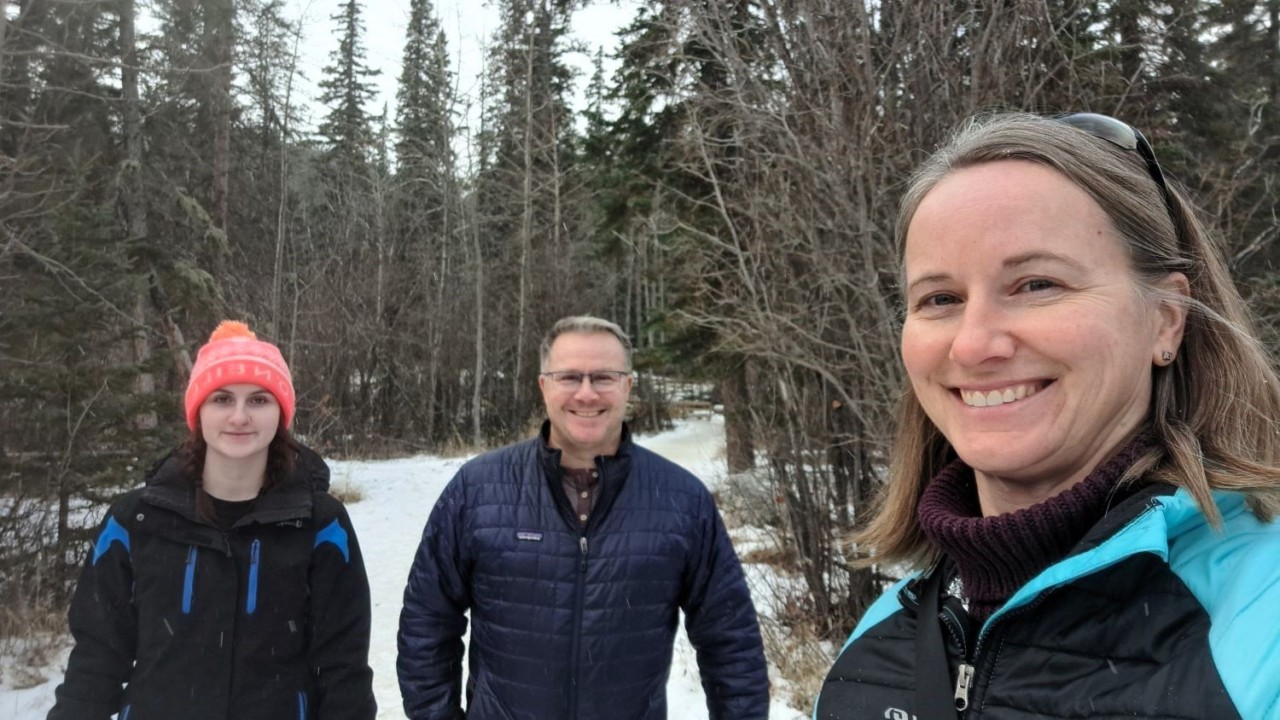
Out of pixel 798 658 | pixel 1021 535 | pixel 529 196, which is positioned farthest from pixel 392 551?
pixel 529 196

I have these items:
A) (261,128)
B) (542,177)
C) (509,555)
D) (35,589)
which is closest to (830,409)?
(509,555)

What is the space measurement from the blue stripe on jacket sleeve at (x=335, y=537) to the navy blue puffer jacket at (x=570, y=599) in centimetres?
26

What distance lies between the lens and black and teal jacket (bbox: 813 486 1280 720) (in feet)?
2.78

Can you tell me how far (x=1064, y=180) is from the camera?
3.53 feet

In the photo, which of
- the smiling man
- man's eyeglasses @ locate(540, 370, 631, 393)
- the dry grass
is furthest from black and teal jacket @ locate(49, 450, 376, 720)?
the dry grass

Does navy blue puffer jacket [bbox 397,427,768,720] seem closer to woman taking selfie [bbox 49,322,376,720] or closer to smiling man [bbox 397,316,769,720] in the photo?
smiling man [bbox 397,316,769,720]

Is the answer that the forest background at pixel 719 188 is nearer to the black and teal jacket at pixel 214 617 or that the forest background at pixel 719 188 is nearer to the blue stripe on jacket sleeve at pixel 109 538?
the black and teal jacket at pixel 214 617

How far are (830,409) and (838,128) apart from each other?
2.05 m

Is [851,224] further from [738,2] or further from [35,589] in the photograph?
[35,589]

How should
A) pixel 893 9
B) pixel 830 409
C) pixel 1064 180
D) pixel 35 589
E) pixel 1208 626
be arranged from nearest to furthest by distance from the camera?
pixel 1208 626
pixel 1064 180
pixel 893 9
pixel 830 409
pixel 35 589

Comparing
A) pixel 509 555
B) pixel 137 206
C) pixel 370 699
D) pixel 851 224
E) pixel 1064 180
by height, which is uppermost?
pixel 137 206

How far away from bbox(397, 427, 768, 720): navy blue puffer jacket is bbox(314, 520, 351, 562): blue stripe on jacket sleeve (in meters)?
0.26

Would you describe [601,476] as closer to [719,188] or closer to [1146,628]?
[1146,628]

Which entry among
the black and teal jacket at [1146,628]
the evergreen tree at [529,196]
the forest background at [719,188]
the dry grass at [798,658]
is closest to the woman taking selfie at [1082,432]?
the black and teal jacket at [1146,628]
